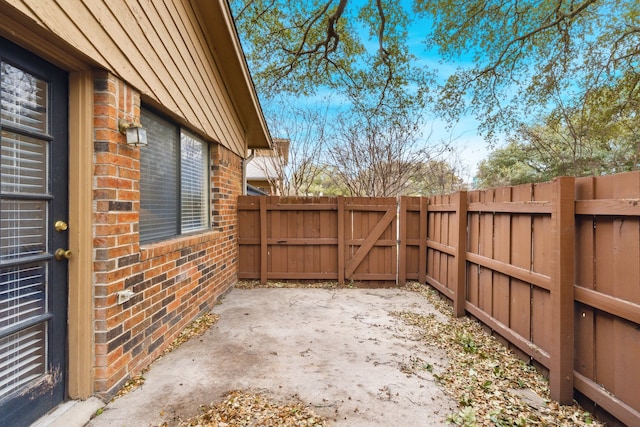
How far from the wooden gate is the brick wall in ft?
7.26

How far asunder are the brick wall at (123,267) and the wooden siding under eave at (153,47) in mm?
203

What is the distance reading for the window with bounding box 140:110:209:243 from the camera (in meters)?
2.82

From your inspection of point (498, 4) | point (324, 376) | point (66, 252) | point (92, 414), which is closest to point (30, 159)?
point (66, 252)

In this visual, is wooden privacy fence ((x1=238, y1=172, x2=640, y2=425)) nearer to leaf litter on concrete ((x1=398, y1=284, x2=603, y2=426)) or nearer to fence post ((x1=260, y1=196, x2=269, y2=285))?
fence post ((x1=260, y1=196, x2=269, y2=285))

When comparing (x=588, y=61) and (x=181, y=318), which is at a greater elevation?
(x=588, y=61)

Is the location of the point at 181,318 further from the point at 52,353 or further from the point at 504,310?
the point at 504,310

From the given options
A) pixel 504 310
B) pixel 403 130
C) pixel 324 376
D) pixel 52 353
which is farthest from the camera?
pixel 403 130

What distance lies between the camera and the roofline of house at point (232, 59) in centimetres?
351

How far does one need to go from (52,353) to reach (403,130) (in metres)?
8.29

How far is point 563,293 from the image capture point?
2105 millimetres

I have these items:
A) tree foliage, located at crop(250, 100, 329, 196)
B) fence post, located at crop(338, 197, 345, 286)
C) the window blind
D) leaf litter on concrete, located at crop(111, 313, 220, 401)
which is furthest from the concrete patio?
tree foliage, located at crop(250, 100, 329, 196)

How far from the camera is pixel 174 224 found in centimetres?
338

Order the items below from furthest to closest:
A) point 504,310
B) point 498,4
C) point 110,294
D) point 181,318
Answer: point 498,4, point 181,318, point 504,310, point 110,294

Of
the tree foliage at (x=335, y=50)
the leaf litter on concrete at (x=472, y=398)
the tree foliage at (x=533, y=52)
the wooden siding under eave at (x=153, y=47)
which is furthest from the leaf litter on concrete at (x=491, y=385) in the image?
the tree foliage at (x=335, y=50)
